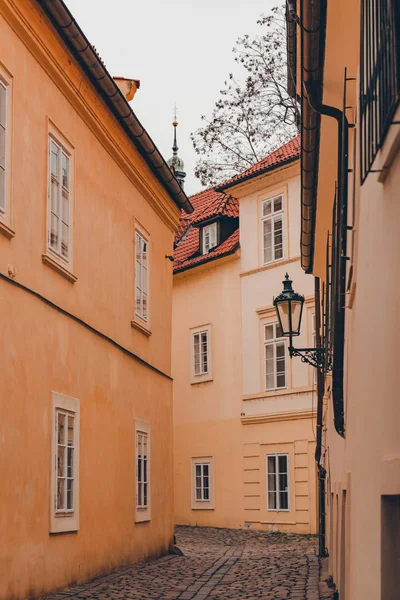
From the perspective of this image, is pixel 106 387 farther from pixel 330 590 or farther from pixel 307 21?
pixel 307 21

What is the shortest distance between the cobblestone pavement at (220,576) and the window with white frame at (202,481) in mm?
6235

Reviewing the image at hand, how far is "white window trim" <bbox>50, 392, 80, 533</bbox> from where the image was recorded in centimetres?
1064

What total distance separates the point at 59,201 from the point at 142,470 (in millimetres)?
5428

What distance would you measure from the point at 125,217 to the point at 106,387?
293cm

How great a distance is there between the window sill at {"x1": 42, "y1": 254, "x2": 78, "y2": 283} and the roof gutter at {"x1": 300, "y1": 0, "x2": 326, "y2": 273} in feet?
9.34

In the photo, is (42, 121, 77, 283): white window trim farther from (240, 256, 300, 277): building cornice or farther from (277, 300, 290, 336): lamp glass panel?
(240, 256, 300, 277): building cornice

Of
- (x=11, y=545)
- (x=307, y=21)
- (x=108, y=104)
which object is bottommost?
(x=11, y=545)

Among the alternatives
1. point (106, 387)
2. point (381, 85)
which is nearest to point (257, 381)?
point (106, 387)

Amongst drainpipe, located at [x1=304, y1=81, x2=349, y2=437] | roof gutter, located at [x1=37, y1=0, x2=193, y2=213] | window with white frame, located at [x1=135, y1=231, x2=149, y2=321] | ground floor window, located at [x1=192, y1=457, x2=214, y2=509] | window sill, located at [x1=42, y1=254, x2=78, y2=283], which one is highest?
roof gutter, located at [x1=37, y1=0, x2=193, y2=213]

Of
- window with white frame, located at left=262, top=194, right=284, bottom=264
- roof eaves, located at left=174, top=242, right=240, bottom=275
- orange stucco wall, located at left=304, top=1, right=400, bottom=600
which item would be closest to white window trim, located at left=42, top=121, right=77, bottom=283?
orange stucco wall, located at left=304, top=1, right=400, bottom=600

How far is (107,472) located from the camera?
43.0 feet

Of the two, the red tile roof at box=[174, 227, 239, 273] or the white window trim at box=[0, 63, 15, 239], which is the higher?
the red tile roof at box=[174, 227, 239, 273]

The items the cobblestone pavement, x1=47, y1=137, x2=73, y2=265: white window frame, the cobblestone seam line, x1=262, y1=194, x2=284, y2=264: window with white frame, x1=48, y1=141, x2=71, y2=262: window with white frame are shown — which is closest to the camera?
the cobblestone pavement

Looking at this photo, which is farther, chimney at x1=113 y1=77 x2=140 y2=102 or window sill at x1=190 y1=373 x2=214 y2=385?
window sill at x1=190 y1=373 x2=214 y2=385
